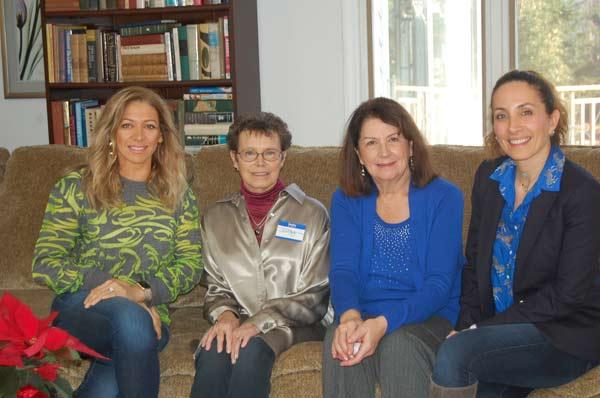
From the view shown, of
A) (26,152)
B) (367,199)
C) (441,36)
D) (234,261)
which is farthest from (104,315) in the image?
(441,36)

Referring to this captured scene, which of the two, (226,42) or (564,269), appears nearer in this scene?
(564,269)

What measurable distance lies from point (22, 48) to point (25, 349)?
4048mm

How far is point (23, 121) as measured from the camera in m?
5.05

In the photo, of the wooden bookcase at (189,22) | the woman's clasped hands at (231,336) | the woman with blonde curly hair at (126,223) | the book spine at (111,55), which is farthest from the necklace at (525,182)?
the book spine at (111,55)

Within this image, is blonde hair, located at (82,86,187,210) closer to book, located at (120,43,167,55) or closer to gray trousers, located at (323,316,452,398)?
gray trousers, located at (323,316,452,398)

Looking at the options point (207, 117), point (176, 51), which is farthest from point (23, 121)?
point (207, 117)

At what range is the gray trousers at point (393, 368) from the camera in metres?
2.15

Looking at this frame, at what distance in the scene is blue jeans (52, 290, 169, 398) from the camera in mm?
2287

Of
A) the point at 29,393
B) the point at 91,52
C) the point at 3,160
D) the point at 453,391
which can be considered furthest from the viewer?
the point at 91,52

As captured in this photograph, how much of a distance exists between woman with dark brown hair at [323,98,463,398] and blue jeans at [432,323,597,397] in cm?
15

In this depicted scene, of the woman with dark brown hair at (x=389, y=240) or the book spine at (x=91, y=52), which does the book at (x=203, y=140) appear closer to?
the book spine at (x=91, y=52)

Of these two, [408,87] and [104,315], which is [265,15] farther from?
[104,315]

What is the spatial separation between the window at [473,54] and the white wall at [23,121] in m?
2.03

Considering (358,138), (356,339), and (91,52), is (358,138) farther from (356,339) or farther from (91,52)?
(91,52)
